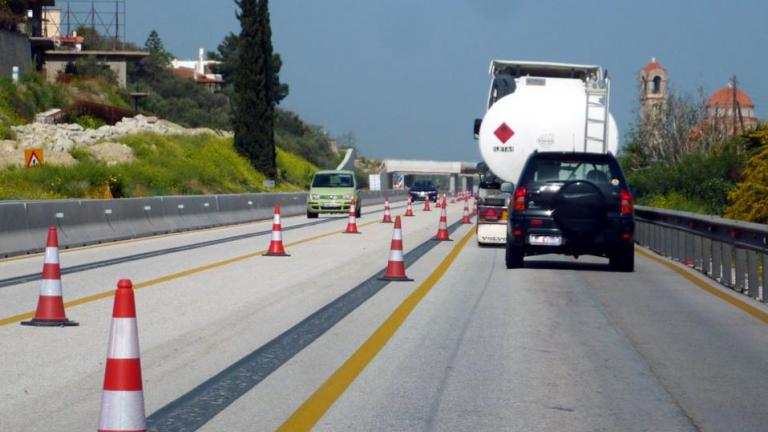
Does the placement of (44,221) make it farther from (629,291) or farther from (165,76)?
(165,76)

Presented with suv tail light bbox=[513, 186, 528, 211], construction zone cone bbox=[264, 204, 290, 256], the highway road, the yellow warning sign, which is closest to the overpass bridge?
the yellow warning sign

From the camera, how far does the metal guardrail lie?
648 inches

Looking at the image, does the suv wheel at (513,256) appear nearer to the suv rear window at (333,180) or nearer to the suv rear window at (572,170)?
the suv rear window at (572,170)

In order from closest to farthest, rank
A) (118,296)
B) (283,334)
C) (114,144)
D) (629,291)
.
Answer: (118,296) < (283,334) < (629,291) < (114,144)

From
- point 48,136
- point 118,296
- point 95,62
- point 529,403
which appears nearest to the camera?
point 118,296

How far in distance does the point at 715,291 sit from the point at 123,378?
12544mm

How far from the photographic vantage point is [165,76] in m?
131

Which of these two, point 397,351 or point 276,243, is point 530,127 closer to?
point 276,243

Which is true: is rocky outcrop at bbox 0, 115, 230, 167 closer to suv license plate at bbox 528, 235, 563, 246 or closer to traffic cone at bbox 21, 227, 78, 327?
suv license plate at bbox 528, 235, 563, 246

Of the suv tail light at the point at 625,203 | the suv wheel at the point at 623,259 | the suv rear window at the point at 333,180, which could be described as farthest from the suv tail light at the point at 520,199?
the suv rear window at the point at 333,180

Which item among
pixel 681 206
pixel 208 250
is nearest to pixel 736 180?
pixel 681 206

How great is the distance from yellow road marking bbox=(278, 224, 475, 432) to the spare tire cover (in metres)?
4.19

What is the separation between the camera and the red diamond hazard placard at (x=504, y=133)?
83.6 feet

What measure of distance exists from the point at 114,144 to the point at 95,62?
114 ft
